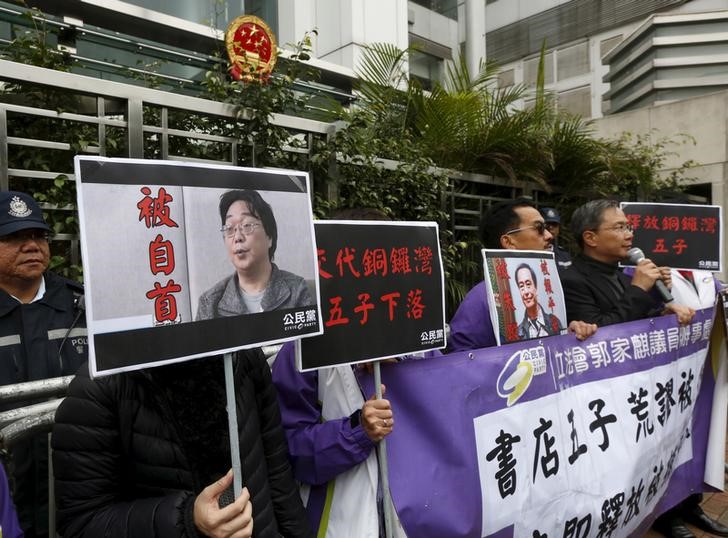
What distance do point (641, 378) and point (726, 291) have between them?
1.27 metres

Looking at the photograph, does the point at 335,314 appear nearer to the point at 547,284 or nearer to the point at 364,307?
the point at 364,307

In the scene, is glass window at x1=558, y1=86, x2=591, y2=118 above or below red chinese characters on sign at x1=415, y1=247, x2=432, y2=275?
above

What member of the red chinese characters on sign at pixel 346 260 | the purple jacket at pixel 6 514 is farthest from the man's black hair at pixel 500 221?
the purple jacket at pixel 6 514

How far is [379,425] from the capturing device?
64.4 inches

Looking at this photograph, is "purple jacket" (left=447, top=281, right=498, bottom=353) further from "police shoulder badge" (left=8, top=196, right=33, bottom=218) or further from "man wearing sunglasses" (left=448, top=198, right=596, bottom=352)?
"police shoulder badge" (left=8, top=196, right=33, bottom=218)

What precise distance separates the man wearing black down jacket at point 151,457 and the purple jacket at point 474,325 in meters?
1.28

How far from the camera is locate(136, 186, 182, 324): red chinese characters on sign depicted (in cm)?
122

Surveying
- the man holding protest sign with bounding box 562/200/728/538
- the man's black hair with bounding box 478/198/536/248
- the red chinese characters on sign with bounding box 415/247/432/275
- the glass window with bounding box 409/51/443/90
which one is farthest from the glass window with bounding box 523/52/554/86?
the red chinese characters on sign with bounding box 415/247/432/275

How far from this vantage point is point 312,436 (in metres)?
1.73

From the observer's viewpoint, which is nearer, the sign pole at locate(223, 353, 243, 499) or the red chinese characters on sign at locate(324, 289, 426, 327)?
the sign pole at locate(223, 353, 243, 499)

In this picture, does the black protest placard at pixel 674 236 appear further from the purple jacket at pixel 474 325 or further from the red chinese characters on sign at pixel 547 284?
the purple jacket at pixel 474 325

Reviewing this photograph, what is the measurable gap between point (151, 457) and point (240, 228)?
62cm

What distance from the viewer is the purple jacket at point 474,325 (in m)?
2.50

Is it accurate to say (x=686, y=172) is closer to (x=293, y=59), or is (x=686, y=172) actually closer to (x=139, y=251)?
(x=293, y=59)
